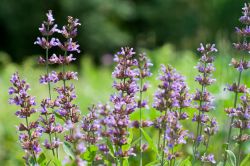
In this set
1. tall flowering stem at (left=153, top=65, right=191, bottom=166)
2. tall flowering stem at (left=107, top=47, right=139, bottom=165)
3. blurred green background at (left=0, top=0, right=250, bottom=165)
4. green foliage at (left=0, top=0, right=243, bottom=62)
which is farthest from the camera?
green foliage at (left=0, top=0, right=243, bottom=62)

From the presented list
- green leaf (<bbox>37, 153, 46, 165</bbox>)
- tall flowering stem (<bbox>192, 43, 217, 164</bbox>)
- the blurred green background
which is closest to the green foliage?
the blurred green background

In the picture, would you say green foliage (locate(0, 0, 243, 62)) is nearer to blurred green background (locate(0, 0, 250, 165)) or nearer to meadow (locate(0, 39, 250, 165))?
blurred green background (locate(0, 0, 250, 165))

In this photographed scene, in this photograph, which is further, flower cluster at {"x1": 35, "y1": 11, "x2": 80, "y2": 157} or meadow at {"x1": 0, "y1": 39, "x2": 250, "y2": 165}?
meadow at {"x1": 0, "y1": 39, "x2": 250, "y2": 165}

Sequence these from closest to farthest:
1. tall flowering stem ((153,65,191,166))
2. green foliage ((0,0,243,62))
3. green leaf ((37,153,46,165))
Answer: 1. tall flowering stem ((153,65,191,166))
2. green leaf ((37,153,46,165))
3. green foliage ((0,0,243,62))

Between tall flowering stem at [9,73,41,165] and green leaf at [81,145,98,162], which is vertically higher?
tall flowering stem at [9,73,41,165]

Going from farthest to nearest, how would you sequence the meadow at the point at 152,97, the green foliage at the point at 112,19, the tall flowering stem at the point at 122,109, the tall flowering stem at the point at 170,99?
the green foliage at the point at 112,19 → the meadow at the point at 152,97 → the tall flowering stem at the point at 170,99 → the tall flowering stem at the point at 122,109

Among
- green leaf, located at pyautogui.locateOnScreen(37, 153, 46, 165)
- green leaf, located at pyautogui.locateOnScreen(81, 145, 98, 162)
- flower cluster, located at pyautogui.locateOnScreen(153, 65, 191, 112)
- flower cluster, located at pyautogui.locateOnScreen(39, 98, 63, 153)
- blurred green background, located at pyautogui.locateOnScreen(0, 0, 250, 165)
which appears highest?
blurred green background, located at pyautogui.locateOnScreen(0, 0, 250, 165)

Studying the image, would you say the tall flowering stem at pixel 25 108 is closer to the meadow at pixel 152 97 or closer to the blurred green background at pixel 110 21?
the meadow at pixel 152 97

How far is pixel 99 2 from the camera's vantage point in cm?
2481

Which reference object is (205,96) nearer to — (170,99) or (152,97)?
(170,99)

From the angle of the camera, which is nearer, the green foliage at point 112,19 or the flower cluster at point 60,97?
the flower cluster at point 60,97

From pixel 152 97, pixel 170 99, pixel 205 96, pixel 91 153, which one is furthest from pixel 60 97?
pixel 152 97

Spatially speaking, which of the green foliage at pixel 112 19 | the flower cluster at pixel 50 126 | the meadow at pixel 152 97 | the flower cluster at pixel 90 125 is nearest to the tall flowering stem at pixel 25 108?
the flower cluster at pixel 50 126

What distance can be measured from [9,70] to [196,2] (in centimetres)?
2099
